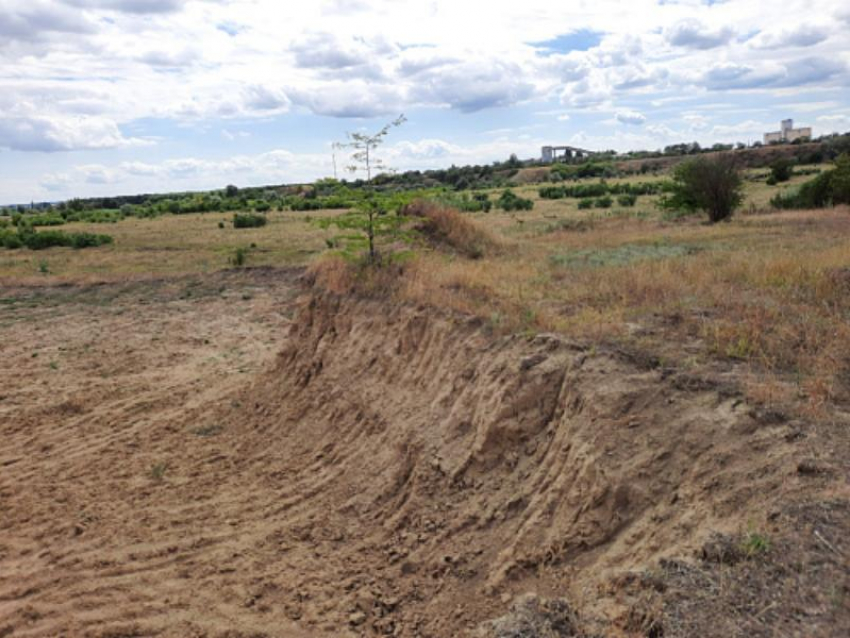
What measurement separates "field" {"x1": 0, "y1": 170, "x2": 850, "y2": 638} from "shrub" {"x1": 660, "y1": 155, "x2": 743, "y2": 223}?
9364 mm

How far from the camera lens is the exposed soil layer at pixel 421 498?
4480mm

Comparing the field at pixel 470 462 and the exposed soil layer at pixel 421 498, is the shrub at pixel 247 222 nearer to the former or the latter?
the field at pixel 470 462

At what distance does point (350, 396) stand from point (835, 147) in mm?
58288

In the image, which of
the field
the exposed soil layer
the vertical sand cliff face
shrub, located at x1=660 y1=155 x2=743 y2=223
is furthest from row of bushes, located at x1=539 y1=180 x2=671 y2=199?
the vertical sand cliff face

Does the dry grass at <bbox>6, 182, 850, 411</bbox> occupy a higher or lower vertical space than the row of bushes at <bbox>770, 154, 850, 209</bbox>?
lower

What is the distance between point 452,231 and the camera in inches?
565

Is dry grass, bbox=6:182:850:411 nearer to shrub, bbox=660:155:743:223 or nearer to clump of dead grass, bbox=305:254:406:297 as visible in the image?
clump of dead grass, bbox=305:254:406:297

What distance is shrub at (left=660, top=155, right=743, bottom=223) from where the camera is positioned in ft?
73.5

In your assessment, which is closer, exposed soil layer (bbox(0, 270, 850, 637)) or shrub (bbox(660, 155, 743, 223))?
exposed soil layer (bbox(0, 270, 850, 637))

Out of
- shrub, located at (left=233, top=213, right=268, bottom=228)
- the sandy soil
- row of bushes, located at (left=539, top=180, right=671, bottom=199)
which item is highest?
row of bushes, located at (left=539, top=180, right=671, bottom=199)

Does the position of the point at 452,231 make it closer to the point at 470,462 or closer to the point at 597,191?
the point at 470,462

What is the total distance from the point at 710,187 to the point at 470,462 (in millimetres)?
18394

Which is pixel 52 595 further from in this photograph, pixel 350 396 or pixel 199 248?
pixel 199 248

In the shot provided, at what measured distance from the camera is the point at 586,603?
4.57 meters
